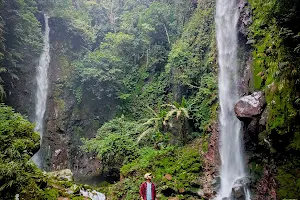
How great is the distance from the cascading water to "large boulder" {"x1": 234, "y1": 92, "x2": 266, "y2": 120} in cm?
161

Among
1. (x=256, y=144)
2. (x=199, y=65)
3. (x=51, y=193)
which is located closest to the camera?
(x=51, y=193)

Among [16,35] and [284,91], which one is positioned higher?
[16,35]

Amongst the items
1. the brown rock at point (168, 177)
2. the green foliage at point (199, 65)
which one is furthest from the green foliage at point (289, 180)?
the green foliage at point (199, 65)

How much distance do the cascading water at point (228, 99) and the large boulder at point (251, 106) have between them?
161 centimetres

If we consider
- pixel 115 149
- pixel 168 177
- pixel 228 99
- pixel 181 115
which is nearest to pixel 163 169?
pixel 168 177

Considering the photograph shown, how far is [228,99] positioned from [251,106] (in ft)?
8.98

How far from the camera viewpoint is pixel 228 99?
12.3 meters

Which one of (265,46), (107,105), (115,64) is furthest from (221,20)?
(107,105)

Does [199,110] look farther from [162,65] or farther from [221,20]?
[162,65]

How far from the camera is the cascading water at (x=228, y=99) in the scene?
35.2 ft

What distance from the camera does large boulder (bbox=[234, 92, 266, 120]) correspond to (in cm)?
940

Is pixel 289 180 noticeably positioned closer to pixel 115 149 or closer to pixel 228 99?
pixel 228 99

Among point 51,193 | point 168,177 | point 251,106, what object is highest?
point 251,106

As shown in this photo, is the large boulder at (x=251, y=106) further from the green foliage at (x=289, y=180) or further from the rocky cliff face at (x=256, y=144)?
the green foliage at (x=289, y=180)
